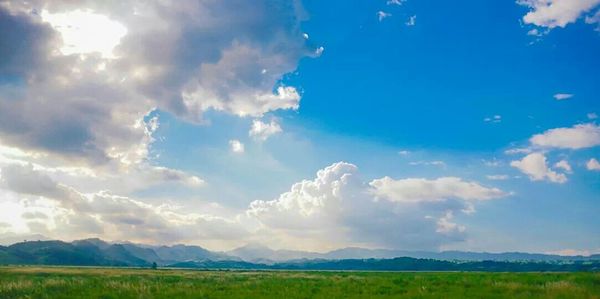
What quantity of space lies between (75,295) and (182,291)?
19.9 feet

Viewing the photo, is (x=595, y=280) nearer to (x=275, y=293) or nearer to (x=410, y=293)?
(x=410, y=293)

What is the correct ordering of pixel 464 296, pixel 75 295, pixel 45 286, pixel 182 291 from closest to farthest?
pixel 464 296 → pixel 75 295 → pixel 182 291 → pixel 45 286

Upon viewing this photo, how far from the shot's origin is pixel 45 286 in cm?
3027

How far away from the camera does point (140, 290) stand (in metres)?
27.4

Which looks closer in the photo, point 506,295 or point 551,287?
point 506,295

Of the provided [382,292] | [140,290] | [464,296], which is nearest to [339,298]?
[382,292]

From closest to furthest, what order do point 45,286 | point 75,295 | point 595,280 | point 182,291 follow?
point 75,295 → point 182,291 → point 45,286 → point 595,280

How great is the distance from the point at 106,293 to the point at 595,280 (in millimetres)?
35364

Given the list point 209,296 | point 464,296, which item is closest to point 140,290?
point 209,296

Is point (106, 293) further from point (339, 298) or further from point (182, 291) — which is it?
point (339, 298)

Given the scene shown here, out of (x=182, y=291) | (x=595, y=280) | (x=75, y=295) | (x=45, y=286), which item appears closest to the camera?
(x=75, y=295)

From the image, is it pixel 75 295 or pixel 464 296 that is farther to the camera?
pixel 75 295

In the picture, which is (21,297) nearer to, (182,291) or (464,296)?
(182,291)

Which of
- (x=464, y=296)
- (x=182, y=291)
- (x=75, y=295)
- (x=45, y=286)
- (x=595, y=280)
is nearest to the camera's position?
(x=464, y=296)
